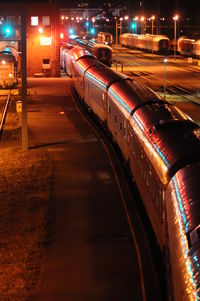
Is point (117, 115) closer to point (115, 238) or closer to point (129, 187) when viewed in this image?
point (129, 187)

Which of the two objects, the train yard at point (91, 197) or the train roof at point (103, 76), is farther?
the train roof at point (103, 76)

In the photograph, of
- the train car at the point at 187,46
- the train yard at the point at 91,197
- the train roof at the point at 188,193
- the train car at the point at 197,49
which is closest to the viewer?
the train roof at the point at 188,193

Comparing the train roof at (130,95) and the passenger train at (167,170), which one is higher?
the train roof at (130,95)

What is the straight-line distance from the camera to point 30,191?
19938mm

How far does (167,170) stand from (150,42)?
9270 centimetres

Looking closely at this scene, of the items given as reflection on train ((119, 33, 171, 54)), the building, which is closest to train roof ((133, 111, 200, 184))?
the building

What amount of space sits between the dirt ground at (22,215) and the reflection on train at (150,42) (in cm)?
7109

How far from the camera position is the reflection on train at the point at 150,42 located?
95938mm

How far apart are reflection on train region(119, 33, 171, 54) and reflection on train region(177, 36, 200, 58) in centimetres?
224

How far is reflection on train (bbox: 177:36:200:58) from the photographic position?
87531 millimetres

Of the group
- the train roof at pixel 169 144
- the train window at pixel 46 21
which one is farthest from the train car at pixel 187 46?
the train roof at pixel 169 144

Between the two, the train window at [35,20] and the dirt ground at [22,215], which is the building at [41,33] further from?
the dirt ground at [22,215]

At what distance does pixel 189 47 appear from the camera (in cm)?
9231

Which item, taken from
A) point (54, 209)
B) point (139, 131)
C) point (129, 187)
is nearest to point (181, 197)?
point (139, 131)
